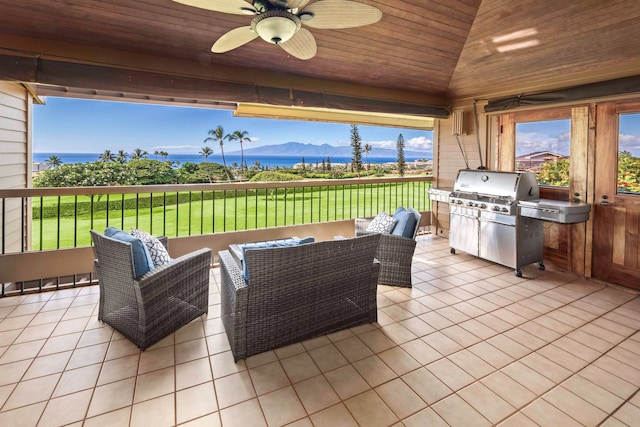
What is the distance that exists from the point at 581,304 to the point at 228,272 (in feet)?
11.1

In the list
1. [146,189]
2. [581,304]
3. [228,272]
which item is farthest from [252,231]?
[581,304]

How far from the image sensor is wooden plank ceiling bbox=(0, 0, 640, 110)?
2967mm

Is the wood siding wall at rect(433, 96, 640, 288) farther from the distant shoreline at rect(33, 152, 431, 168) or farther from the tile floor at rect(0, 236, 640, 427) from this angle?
the distant shoreline at rect(33, 152, 431, 168)

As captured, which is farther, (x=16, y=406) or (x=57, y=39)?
(x=57, y=39)

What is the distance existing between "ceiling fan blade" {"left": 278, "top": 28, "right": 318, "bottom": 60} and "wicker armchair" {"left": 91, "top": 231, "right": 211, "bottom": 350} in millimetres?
1797

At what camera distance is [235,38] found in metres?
2.42

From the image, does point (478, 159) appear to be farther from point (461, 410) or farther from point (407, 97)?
point (461, 410)

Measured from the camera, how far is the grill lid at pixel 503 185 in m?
3.99

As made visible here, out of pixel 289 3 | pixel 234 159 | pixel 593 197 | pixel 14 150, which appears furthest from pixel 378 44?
pixel 234 159

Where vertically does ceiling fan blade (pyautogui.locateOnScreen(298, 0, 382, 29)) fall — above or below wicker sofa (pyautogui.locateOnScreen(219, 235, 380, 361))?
above

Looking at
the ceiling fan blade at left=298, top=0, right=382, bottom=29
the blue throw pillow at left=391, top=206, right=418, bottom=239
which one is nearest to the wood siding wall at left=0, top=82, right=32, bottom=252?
the ceiling fan blade at left=298, top=0, right=382, bottom=29

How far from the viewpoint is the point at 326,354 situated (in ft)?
7.52

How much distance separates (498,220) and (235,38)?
3631 mm

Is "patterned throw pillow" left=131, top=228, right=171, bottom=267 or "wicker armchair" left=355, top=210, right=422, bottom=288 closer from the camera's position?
"patterned throw pillow" left=131, top=228, right=171, bottom=267
